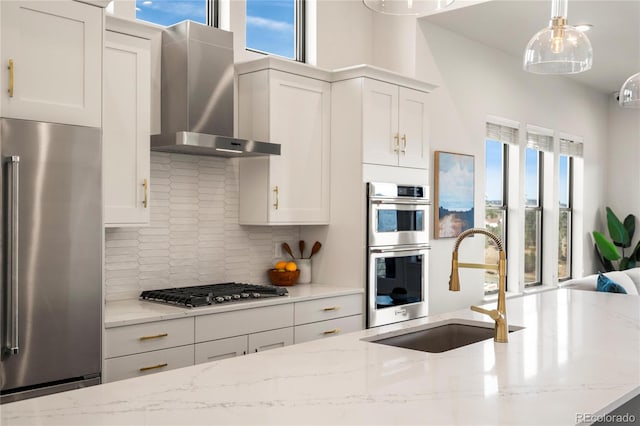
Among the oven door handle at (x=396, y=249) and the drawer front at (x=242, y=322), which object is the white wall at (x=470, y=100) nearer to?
the oven door handle at (x=396, y=249)

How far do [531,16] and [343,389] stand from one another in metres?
4.66

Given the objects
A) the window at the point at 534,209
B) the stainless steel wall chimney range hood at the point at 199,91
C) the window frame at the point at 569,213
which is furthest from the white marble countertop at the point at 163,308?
the window frame at the point at 569,213

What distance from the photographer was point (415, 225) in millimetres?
4875

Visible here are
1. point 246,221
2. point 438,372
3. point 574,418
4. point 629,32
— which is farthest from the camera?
point 629,32

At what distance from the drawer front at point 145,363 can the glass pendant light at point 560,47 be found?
2.23 meters

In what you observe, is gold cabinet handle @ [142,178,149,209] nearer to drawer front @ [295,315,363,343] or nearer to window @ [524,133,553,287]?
drawer front @ [295,315,363,343]

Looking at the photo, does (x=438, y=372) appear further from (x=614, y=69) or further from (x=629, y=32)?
(x=614, y=69)

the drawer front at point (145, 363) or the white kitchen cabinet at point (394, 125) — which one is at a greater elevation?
the white kitchen cabinet at point (394, 125)

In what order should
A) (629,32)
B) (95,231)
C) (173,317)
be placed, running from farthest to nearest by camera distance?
(629,32), (173,317), (95,231)

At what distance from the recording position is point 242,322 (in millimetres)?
3621

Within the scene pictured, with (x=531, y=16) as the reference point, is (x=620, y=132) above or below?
below

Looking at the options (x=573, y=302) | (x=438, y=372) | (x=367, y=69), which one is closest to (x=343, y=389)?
(x=438, y=372)

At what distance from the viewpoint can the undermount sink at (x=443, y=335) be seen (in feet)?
8.63

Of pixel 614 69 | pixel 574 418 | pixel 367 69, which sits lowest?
pixel 574 418
